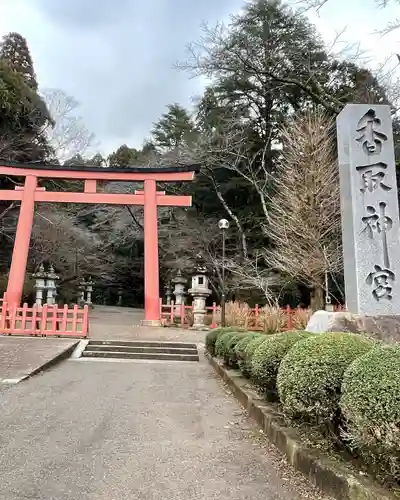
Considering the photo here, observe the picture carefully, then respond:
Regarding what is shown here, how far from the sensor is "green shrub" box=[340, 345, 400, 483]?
224 cm

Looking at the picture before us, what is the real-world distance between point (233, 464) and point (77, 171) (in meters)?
15.1

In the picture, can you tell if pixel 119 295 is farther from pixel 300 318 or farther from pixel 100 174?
pixel 300 318

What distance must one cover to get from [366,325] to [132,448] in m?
3.52

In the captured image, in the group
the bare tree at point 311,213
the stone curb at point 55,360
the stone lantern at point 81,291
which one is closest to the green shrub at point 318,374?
the stone curb at point 55,360

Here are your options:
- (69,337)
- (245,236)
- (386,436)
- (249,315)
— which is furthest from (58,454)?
(245,236)

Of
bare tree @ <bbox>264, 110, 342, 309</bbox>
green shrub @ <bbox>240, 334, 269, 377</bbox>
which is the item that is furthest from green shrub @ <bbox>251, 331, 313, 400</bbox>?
bare tree @ <bbox>264, 110, 342, 309</bbox>

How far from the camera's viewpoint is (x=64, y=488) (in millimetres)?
2881

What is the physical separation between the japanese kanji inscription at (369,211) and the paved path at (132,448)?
2.46 m

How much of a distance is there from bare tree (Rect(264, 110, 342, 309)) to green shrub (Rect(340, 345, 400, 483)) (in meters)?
12.9

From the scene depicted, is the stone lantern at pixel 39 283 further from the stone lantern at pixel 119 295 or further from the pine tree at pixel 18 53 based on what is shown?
the stone lantern at pixel 119 295

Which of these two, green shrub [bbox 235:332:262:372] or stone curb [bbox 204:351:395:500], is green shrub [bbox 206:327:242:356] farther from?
stone curb [bbox 204:351:395:500]

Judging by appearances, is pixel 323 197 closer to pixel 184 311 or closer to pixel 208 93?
pixel 184 311

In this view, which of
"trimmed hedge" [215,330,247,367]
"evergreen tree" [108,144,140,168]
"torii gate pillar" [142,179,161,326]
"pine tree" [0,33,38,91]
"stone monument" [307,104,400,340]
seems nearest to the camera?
"stone monument" [307,104,400,340]

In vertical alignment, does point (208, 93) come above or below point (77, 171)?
above
